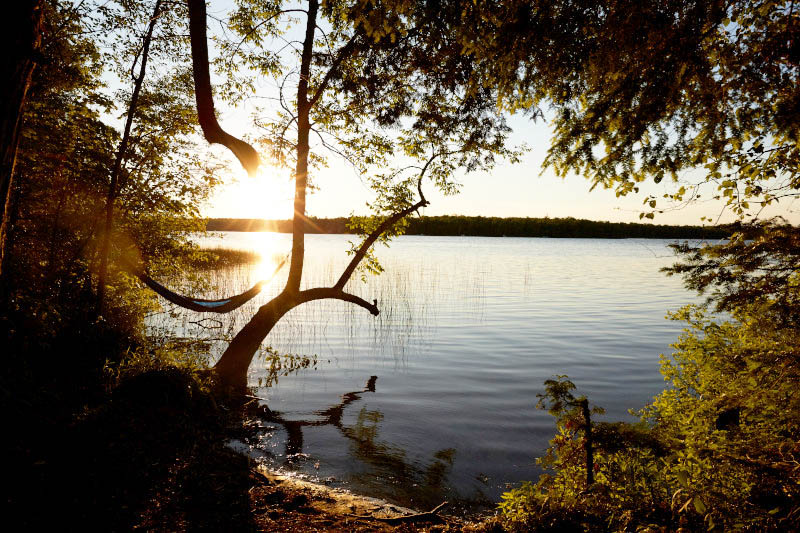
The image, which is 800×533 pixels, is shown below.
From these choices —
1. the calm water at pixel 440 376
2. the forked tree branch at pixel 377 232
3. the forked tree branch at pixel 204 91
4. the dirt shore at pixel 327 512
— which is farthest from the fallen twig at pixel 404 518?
the forked tree branch at pixel 377 232

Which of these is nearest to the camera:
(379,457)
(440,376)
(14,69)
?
(14,69)

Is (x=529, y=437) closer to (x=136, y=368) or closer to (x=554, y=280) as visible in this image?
(x=136, y=368)

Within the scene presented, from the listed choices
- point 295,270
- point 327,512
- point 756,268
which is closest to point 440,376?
point 295,270

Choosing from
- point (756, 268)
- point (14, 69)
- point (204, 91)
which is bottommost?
point (756, 268)

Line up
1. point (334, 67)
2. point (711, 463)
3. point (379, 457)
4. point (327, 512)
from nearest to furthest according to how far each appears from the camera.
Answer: point (711, 463) → point (327, 512) → point (379, 457) → point (334, 67)

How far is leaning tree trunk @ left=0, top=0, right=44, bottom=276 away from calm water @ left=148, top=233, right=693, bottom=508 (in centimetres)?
552

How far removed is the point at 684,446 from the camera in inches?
200

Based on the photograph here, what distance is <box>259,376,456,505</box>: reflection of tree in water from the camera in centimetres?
655

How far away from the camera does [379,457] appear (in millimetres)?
7641

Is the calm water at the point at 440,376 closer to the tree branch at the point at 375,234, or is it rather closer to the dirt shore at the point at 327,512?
the dirt shore at the point at 327,512

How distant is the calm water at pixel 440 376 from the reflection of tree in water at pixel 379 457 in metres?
0.03

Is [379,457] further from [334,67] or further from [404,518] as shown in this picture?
[334,67]

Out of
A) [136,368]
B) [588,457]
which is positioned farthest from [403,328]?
[588,457]

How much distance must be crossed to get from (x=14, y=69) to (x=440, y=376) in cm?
1101
